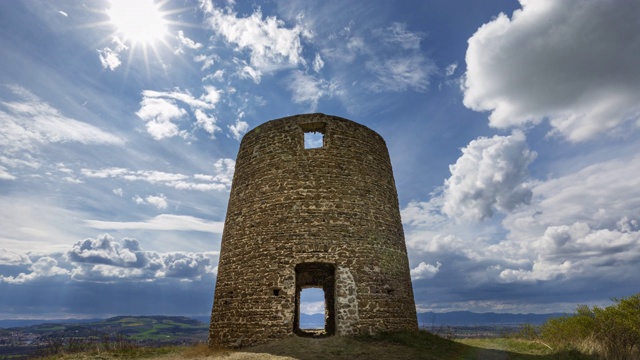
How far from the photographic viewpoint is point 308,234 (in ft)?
39.8

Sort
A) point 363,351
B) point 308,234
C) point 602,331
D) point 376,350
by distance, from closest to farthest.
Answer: point 363,351 → point 376,350 → point 308,234 → point 602,331

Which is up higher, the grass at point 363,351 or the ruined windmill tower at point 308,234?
the ruined windmill tower at point 308,234

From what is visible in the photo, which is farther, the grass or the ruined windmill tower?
the ruined windmill tower

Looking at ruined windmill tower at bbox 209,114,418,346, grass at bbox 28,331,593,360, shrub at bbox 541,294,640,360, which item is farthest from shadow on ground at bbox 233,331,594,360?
shrub at bbox 541,294,640,360

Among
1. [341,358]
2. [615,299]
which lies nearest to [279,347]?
[341,358]

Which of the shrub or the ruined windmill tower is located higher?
the ruined windmill tower

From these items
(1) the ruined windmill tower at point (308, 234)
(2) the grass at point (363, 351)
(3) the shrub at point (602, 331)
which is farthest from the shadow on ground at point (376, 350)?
(3) the shrub at point (602, 331)

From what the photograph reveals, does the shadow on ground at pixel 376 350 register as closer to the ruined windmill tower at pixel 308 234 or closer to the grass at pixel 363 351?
the grass at pixel 363 351

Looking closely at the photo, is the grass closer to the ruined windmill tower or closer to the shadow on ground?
the shadow on ground

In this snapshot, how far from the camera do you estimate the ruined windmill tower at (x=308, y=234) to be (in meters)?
11.6

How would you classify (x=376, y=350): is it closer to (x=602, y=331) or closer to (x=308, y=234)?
(x=308, y=234)

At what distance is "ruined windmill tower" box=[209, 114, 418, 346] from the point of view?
11.6 meters

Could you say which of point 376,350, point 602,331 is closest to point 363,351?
point 376,350

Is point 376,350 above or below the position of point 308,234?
below
